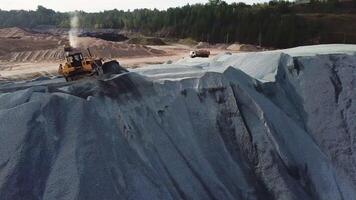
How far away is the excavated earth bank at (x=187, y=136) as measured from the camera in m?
10.4

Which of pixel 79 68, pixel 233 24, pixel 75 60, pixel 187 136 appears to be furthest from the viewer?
pixel 233 24

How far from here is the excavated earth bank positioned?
1044 centimetres

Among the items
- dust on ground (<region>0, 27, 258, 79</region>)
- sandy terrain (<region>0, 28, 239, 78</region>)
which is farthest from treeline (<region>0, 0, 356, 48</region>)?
dust on ground (<region>0, 27, 258, 79</region>)

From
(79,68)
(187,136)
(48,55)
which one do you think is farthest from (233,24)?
(187,136)

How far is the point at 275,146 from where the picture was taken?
13.3 metres

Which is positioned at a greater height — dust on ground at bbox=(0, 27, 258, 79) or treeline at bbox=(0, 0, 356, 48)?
treeline at bbox=(0, 0, 356, 48)

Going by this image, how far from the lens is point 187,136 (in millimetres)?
12945

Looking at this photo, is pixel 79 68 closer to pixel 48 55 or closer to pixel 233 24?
pixel 48 55

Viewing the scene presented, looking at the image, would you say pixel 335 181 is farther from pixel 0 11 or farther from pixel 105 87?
pixel 0 11

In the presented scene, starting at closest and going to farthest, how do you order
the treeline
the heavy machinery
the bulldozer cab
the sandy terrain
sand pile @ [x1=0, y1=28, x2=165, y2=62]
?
the heavy machinery → the bulldozer cab → the sandy terrain → sand pile @ [x1=0, y1=28, x2=165, y2=62] → the treeline

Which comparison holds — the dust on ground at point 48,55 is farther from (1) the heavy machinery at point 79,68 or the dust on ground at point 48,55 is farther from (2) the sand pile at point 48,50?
(1) the heavy machinery at point 79,68

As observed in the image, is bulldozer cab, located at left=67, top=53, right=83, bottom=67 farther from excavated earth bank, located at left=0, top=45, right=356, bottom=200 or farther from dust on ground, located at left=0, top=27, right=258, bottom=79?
dust on ground, located at left=0, top=27, right=258, bottom=79

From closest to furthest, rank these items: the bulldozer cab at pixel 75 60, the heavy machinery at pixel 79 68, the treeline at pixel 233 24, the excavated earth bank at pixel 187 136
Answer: the excavated earth bank at pixel 187 136 < the heavy machinery at pixel 79 68 < the bulldozer cab at pixel 75 60 < the treeline at pixel 233 24

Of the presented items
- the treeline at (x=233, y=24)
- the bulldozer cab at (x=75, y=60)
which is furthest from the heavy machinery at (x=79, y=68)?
the treeline at (x=233, y=24)
